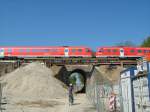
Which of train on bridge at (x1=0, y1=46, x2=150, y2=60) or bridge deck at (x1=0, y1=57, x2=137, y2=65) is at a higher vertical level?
train on bridge at (x1=0, y1=46, x2=150, y2=60)

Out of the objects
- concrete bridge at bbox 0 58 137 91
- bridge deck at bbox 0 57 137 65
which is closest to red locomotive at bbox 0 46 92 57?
bridge deck at bbox 0 57 137 65

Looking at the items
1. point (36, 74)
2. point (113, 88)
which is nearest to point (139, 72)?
point (113, 88)

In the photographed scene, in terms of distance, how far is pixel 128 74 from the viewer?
10.9 m

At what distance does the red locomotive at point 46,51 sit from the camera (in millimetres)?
59375

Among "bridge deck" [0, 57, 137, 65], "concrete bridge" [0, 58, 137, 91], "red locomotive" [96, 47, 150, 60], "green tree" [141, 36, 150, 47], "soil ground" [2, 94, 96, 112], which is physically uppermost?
"green tree" [141, 36, 150, 47]

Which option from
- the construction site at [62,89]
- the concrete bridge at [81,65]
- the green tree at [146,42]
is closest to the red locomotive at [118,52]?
the concrete bridge at [81,65]

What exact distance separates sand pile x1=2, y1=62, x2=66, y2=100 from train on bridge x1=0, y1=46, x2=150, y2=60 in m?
14.1

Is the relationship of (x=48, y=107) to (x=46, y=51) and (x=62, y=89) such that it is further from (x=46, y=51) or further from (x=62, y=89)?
(x=46, y=51)

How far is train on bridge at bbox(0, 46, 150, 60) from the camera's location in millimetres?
59531

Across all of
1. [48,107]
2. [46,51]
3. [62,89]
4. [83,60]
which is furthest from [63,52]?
[48,107]

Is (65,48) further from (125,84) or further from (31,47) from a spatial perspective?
(125,84)

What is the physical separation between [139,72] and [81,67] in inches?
2071

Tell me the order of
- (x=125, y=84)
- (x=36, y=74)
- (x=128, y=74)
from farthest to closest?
(x=36, y=74), (x=125, y=84), (x=128, y=74)

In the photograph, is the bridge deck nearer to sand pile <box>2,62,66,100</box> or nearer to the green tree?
sand pile <box>2,62,66,100</box>
